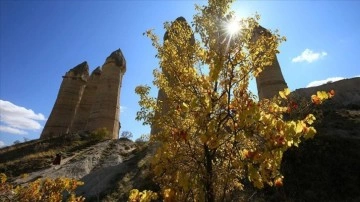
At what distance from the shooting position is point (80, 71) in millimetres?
38031

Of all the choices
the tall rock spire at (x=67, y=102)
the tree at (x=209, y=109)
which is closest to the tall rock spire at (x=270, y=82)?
the tall rock spire at (x=67, y=102)

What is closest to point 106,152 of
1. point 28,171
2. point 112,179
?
point 28,171

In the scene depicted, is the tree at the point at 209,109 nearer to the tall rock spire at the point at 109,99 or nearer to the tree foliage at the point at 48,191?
the tree foliage at the point at 48,191

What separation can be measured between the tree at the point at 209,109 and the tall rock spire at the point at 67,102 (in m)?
30.3

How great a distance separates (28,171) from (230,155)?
1855 centimetres

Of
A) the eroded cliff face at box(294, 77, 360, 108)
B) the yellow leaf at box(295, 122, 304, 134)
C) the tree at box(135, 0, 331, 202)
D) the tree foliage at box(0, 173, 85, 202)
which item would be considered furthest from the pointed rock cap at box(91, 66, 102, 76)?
the yellow leaf at box(295, 122, 304, 134)

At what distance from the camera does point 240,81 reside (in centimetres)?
426

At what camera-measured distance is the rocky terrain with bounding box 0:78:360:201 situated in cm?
1130

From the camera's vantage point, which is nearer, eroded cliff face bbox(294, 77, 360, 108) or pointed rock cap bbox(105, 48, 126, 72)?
eroded cliff face bbox(294, 77, 360, 108)

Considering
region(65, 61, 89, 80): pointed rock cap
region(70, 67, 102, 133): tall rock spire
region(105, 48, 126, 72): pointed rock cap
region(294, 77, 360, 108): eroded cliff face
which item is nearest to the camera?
region(294, 77, 360, 108): eroded cliff face

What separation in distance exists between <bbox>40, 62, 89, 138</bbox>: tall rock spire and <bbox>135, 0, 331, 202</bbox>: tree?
3031cm

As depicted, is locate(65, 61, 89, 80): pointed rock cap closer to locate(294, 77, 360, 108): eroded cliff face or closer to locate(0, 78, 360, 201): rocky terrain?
locate(0, 78, 360, 201): rocky terrain

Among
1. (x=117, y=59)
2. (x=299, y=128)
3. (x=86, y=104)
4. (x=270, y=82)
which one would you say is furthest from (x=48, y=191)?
(x=86, y=104)

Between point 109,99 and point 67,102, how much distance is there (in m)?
6.58
